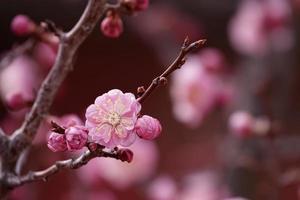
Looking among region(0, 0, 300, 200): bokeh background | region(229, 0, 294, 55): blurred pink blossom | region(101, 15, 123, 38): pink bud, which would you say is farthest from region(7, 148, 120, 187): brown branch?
region(229, 0, 294, 55): blurred pink blossom

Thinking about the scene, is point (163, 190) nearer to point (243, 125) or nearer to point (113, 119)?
point (243, 125)

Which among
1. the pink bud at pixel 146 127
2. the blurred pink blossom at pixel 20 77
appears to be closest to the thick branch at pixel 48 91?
the pink bud at pixel 146 127

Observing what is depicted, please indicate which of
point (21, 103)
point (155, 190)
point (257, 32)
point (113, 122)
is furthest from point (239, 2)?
point (113, 122)

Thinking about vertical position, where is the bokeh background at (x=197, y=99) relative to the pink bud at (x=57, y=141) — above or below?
above

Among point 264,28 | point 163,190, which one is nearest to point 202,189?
point 163,190

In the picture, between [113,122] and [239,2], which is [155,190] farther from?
[113,122]

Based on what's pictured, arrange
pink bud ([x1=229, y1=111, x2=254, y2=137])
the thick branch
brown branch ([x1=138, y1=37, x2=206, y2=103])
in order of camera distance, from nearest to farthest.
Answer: brown branch ([x1=138, y1=37, x2=206, y2=103]) → the thick branch → pink bud ([x1=229, y1=111, x2=254, y2=137])

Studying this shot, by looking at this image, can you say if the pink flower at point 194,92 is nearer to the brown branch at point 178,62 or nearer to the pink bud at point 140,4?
the pink bud at point 140,4

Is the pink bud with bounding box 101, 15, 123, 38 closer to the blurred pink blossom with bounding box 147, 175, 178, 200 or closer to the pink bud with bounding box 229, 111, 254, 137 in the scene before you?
the pink bud with bounding box 229, 111, 254, 137
